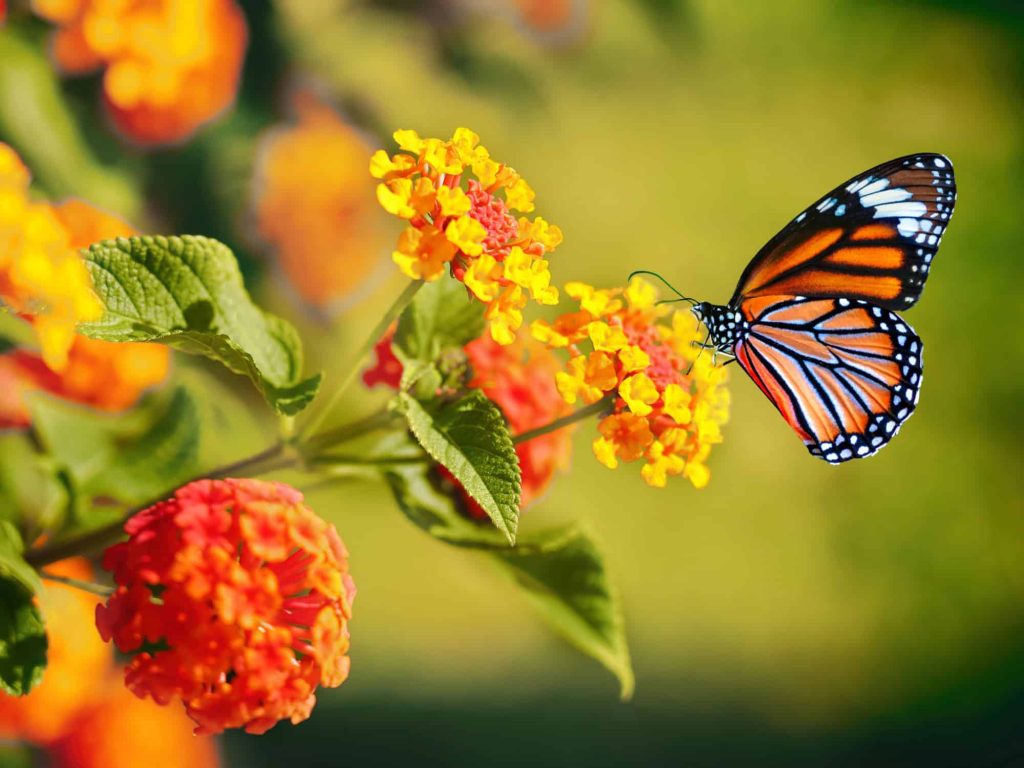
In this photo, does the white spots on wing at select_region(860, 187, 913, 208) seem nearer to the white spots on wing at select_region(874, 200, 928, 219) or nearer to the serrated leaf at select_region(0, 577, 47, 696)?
the white spots on wing at select_region(874, 200, 928, 219)

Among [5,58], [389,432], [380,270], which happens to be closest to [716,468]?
[380,270]


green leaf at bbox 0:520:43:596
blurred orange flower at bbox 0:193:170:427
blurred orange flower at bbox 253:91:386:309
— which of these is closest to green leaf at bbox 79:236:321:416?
green leaf at bbox 0:520:43:596

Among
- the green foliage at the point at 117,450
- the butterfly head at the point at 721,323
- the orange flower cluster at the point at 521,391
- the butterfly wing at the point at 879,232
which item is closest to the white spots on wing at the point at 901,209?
the butterfly wing at the point at 879,232

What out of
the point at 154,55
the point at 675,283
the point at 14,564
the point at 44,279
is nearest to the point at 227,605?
the point at 14,564

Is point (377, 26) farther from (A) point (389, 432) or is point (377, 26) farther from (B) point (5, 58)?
(A) point (389, 432)

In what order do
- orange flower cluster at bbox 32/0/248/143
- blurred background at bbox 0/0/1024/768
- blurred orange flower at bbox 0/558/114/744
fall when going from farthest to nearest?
blurred background at bbox 0/0/1024/768 < orange flower cluster at bbox 32/0/248/143 < blurred orange flower at bbox 0/558/114/744

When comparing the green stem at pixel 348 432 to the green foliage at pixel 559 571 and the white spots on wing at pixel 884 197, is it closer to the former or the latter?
the green foliage at pixel 559 571

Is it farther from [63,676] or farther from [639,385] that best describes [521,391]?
[63,676]
